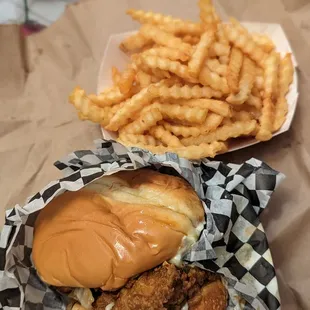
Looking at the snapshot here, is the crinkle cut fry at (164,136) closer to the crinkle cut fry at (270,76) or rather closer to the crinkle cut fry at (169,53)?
the crinkle cut fry at (169,53)

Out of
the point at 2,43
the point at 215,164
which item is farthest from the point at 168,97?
the point at 2,43

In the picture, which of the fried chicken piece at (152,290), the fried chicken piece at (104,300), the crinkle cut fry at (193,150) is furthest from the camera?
the crinkle cut fry at (193,150)

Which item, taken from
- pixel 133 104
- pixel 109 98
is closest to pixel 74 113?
pixel 109 98

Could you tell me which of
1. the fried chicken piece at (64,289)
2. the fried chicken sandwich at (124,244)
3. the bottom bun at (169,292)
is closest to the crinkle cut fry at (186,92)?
the fried chicken sandwich at (124,244)

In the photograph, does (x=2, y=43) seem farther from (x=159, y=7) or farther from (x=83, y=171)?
(x=83, y=171)

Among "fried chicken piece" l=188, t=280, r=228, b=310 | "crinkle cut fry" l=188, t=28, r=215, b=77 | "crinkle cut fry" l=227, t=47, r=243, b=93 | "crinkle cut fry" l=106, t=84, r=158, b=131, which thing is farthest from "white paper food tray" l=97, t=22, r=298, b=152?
"fried chicken piece" l=188, t=280, r=228, b=310

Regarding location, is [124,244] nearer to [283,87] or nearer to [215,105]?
[215,105]
